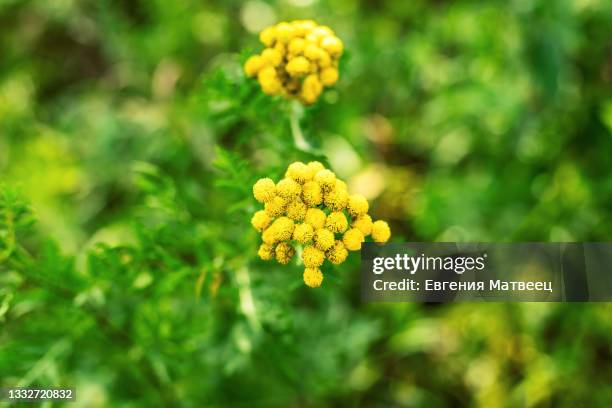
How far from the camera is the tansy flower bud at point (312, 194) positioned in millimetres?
1391

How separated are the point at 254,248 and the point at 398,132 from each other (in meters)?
1.94

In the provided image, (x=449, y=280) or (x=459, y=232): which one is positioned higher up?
(x=459, y=232)

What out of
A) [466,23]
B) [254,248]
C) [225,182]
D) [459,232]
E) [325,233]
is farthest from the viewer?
[466,23]

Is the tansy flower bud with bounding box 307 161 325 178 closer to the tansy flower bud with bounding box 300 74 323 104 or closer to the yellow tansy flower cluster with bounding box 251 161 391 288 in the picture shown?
the yellow tansy flower cluster with bounding box 251 161 391 288

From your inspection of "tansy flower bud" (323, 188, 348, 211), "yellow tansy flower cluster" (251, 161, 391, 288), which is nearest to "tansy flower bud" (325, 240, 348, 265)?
"yellow tansy flower cluster" (251, 161, 391, 288)

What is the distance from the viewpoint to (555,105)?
312 cm

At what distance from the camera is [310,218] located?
1385mm

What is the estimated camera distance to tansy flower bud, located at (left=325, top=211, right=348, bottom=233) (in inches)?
54.5

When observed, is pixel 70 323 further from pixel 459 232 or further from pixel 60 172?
pixel 459 232

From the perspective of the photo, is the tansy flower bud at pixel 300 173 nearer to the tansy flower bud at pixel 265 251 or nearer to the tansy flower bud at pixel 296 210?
the tansy flower bud at pixel 296 210

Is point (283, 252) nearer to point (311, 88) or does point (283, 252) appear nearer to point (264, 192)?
point (264, 192)

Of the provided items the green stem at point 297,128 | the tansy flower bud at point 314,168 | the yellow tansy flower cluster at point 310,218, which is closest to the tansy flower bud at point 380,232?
the yellow tansy flower cluster at point 310,218

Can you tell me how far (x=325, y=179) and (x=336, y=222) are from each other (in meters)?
0.12

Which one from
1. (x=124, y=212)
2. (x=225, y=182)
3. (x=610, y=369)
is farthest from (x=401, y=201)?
(x=225, y=182)
